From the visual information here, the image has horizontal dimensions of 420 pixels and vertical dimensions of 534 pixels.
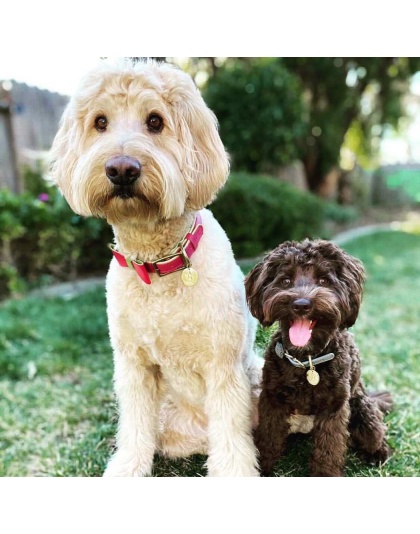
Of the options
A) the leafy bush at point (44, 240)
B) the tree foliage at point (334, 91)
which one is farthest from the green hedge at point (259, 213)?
the tree foliage at point (334, 91)

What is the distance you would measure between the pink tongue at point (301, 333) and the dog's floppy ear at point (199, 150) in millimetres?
486

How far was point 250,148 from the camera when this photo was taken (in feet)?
19.2

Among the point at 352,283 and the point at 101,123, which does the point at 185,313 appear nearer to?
the point at 352,283

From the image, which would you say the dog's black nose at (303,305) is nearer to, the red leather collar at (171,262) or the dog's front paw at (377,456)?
the red leather collar at (171,262)

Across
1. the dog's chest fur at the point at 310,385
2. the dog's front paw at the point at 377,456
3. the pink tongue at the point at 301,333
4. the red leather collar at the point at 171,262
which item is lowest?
the dog's front paw at the point at 377,456

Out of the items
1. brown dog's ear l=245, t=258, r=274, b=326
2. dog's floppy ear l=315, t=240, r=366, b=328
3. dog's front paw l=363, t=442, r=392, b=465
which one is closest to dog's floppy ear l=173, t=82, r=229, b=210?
brown dog's ear l=245, t=258, r=274, b=326

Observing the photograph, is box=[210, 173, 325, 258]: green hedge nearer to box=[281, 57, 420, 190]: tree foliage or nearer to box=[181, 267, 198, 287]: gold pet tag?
box=[181, 267, 198, 287]: gold pet tag

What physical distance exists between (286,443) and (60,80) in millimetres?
1654

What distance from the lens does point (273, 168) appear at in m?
6.27

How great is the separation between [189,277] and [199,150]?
41 cm

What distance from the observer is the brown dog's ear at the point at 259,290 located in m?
1.77
